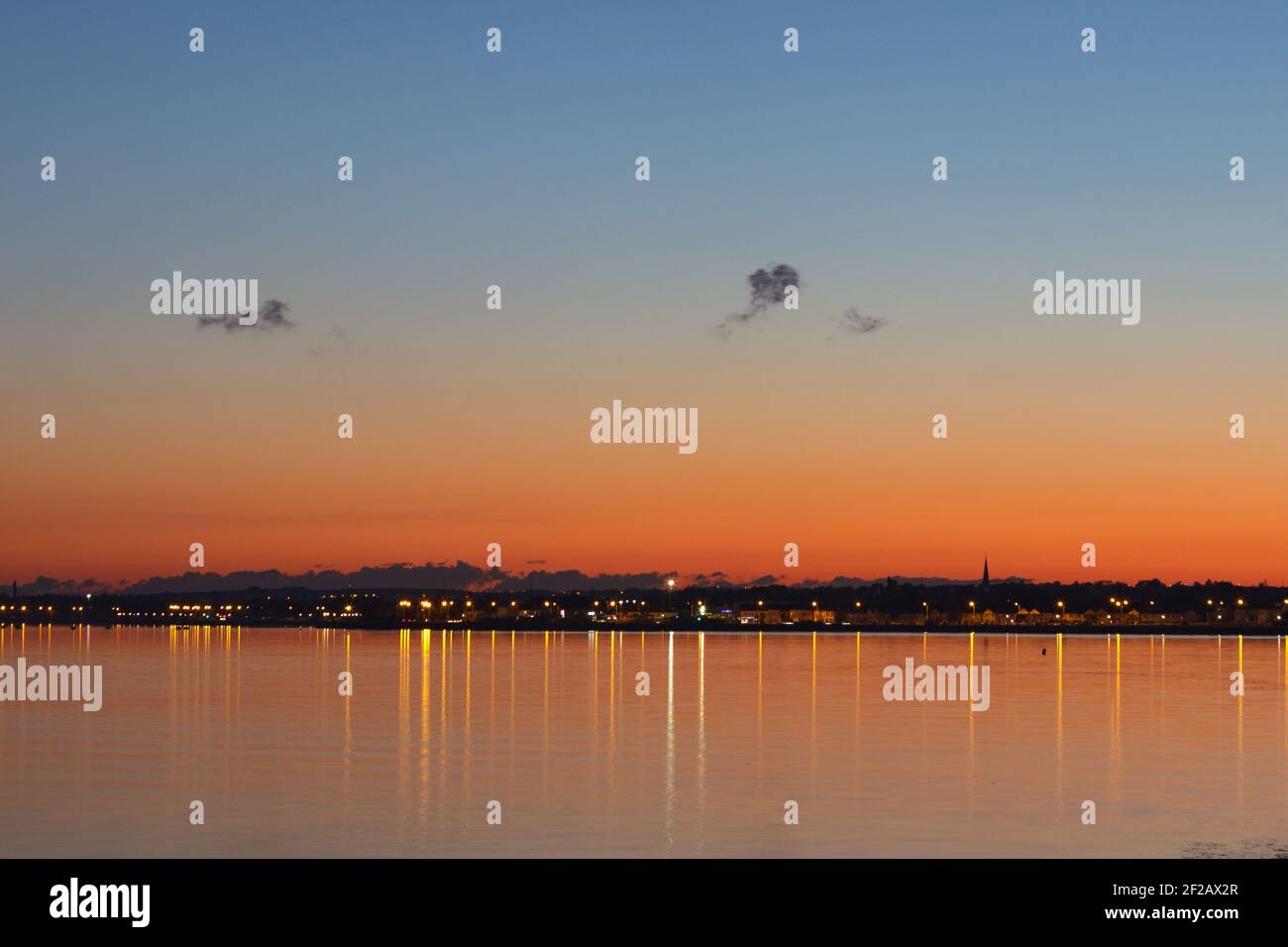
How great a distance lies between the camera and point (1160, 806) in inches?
1727

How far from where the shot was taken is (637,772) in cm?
5175

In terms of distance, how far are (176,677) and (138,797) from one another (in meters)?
69.0

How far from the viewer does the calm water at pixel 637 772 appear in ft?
126

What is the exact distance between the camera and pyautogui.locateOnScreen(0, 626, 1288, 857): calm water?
126 ft
